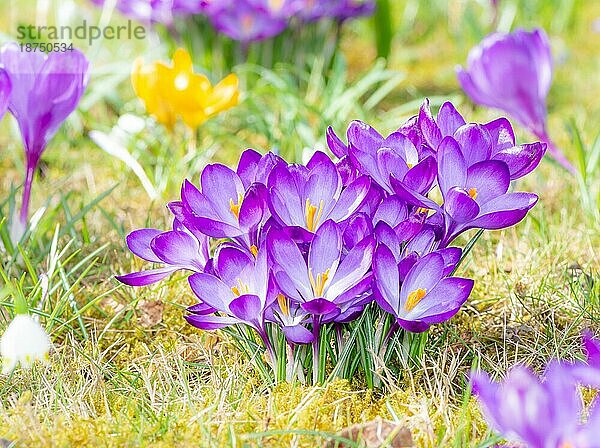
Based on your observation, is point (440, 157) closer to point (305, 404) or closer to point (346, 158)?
point (346, 158)

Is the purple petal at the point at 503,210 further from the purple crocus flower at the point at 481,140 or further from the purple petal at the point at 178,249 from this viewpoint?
the purple petal at the point at 178,249

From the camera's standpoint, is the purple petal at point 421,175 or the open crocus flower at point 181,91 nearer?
the purple petal at point 421,175

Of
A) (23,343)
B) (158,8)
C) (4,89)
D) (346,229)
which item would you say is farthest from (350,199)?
(158,8)

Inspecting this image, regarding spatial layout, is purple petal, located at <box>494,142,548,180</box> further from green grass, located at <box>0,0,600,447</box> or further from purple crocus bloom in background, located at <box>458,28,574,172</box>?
purple crocus bloom in background, located at <box>458,28,574,172</box>

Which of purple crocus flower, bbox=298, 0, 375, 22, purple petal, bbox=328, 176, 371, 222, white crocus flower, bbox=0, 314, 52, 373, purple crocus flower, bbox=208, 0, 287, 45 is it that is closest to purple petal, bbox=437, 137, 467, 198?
purple petal, bbox=328, 176, 371, 222

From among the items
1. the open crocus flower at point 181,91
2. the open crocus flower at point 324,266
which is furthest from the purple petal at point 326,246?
the open crocus flower at point 181,91

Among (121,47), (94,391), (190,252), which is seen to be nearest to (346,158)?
(190,252)
